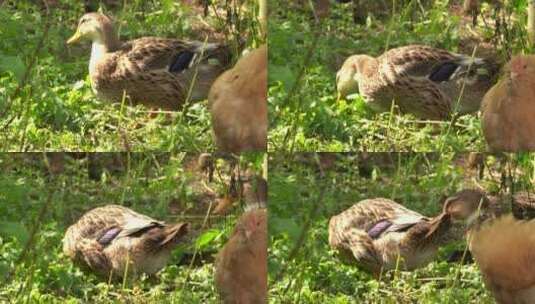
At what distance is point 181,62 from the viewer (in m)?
4.22

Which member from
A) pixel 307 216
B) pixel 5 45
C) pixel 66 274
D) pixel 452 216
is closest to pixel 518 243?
pixel 452 216

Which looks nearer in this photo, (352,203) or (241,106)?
(241,106)

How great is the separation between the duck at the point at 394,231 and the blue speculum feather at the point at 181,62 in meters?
0.73

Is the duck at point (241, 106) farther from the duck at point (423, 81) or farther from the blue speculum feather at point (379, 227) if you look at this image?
the blue speculum feather at point (379, 227)

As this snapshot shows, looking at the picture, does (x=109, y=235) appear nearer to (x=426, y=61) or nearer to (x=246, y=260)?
(x=246, y=260)

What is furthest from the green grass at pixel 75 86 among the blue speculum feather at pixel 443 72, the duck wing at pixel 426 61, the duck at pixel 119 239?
the blue speculum feather at pixel 443 72

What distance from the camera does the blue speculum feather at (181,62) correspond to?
420 centimetres

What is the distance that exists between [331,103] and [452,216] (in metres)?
0.57

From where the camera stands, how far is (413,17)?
4.30m

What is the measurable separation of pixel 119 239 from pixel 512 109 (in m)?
1.41

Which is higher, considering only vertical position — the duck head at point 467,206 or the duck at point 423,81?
the duck at point 423,81

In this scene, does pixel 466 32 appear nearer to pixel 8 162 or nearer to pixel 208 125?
pixel 208 125

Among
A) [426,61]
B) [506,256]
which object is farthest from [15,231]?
[506,256]

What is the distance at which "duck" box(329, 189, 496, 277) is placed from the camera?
14.0 feet
